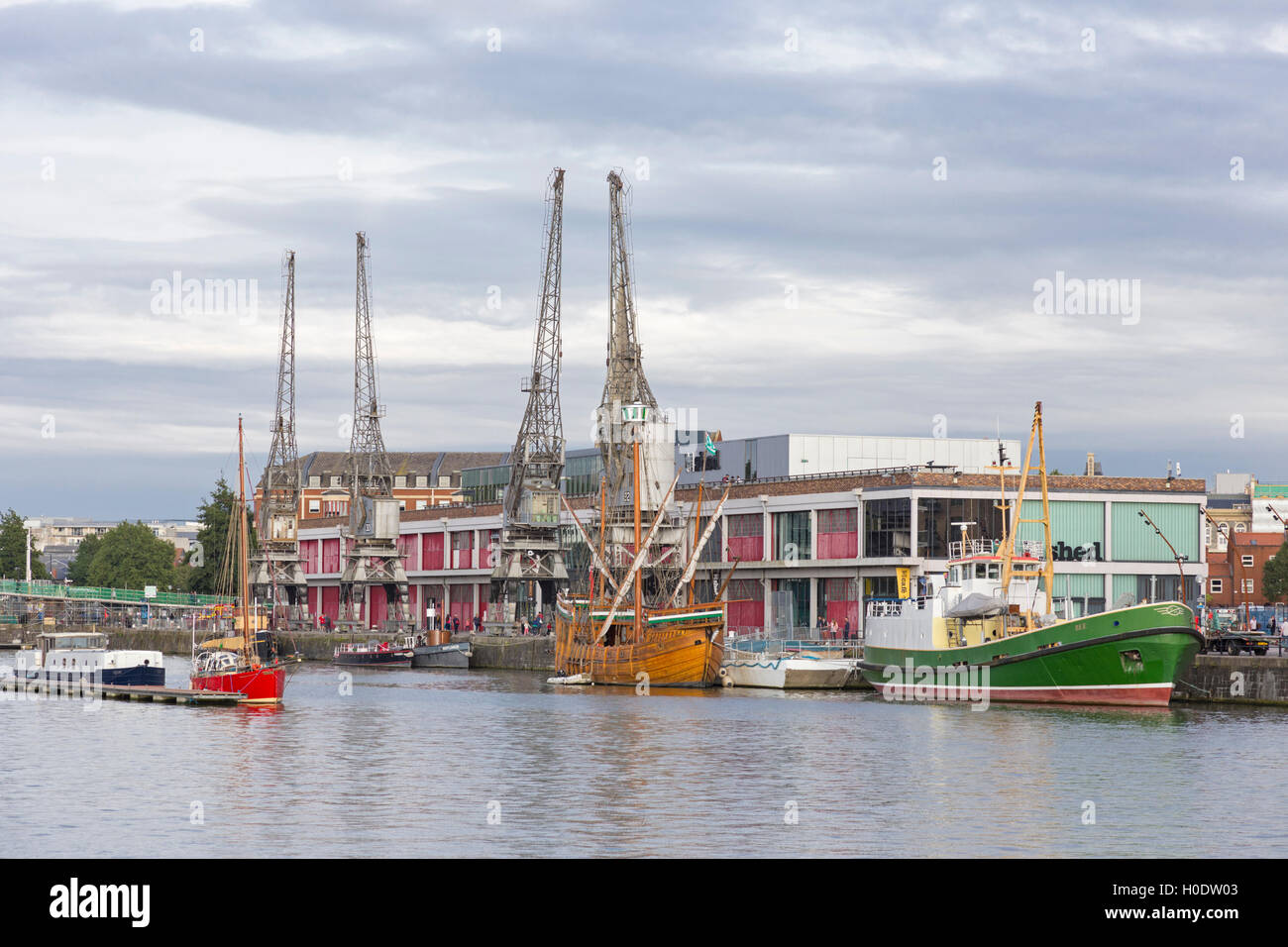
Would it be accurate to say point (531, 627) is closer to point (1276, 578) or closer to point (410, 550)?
point (410, 550)

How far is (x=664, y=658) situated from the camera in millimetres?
89938

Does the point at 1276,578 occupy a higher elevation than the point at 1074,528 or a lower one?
lower

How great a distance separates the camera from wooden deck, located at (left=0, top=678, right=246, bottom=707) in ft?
248

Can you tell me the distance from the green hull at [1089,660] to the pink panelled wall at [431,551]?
8856 cm

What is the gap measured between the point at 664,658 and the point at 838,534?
24.2 m

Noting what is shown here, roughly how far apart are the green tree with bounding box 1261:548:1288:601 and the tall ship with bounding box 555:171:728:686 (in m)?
79.8

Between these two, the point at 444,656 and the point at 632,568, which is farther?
the point at 444,656

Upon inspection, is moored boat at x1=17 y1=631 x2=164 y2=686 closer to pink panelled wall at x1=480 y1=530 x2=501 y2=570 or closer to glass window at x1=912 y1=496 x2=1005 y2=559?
glass window at x1=912 y1=496 x2=1005 y2=559

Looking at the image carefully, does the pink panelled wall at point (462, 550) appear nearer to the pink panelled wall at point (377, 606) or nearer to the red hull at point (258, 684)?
the pink panelled wall at point (377, 606)

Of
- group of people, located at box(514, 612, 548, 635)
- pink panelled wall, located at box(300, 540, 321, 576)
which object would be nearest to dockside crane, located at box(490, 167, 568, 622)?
group of people, located at box(514, 612, 548, 635)

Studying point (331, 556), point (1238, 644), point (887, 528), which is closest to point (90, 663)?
point (887, 528)

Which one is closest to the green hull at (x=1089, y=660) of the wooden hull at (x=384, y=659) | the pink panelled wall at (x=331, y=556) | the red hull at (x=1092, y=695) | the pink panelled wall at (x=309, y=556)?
the red hull at (x=1092, y=695)
